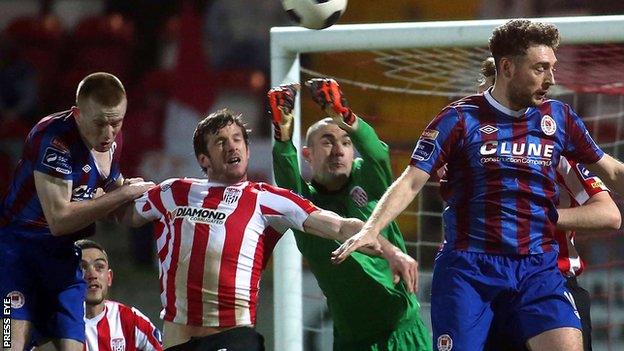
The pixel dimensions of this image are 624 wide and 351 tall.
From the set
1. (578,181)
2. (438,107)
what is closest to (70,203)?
(578,181)

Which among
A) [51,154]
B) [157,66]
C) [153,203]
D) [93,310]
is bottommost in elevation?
[93,310]

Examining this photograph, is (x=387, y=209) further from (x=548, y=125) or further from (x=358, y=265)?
(x=358, y=265)

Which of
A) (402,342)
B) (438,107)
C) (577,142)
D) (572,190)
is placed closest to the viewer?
(577,142)

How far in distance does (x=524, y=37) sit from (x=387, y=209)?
775 mm

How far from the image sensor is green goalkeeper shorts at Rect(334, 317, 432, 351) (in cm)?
527

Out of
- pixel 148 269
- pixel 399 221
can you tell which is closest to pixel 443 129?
pixel 399 221

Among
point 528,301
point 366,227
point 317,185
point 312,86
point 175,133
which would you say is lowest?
point 528,301

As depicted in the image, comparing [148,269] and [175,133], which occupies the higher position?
[175,133]

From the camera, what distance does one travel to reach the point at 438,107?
29.7 feet

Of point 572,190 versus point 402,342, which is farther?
point 402,342

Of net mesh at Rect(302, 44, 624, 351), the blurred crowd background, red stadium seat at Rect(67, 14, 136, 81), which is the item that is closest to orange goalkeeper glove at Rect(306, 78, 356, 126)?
net mesh at Rect(302, 44, 624, 351)

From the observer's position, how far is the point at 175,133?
33.4ft

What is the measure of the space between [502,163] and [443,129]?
24 centimetres

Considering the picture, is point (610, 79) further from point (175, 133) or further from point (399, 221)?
point (175, 133)
